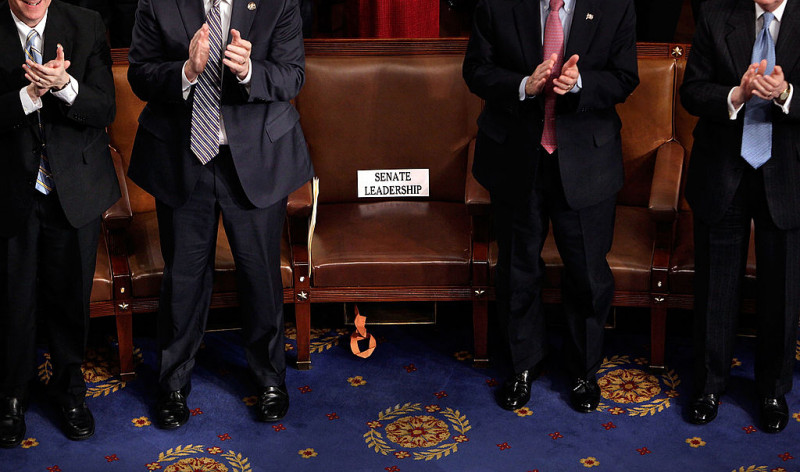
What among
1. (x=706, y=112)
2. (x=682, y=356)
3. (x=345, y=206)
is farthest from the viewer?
(x=345, y=206)

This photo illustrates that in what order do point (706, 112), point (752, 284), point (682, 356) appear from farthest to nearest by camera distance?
point (682, 356), point (752, 284), point (706, 112)

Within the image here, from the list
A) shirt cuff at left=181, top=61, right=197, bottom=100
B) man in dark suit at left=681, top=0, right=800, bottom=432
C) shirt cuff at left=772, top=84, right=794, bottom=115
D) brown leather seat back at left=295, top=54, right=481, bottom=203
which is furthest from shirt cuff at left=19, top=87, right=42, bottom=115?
shirt cuff at left=772, top=84, right=794, bottom=115

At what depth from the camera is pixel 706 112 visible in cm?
290

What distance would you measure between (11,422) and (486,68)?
73.8 inches

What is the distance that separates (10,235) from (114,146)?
95 centimetres

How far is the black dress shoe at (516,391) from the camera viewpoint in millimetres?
3270

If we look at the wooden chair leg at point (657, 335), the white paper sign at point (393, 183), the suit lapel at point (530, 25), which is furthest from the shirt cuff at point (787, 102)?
the white paper sign at point (393, 183)

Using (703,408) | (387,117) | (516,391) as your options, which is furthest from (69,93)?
(703,408)

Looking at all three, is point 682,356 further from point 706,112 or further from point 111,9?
point 111,9

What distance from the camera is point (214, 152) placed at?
2.93 m

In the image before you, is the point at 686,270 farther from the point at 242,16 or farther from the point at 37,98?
the point at 37,98

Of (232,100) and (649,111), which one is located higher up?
(232,100)

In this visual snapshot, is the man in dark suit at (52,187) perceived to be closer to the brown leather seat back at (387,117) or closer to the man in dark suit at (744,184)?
the brown leather seat back at (387,117)

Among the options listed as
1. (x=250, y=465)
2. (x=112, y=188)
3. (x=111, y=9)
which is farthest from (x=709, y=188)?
(x=111, y=9)
